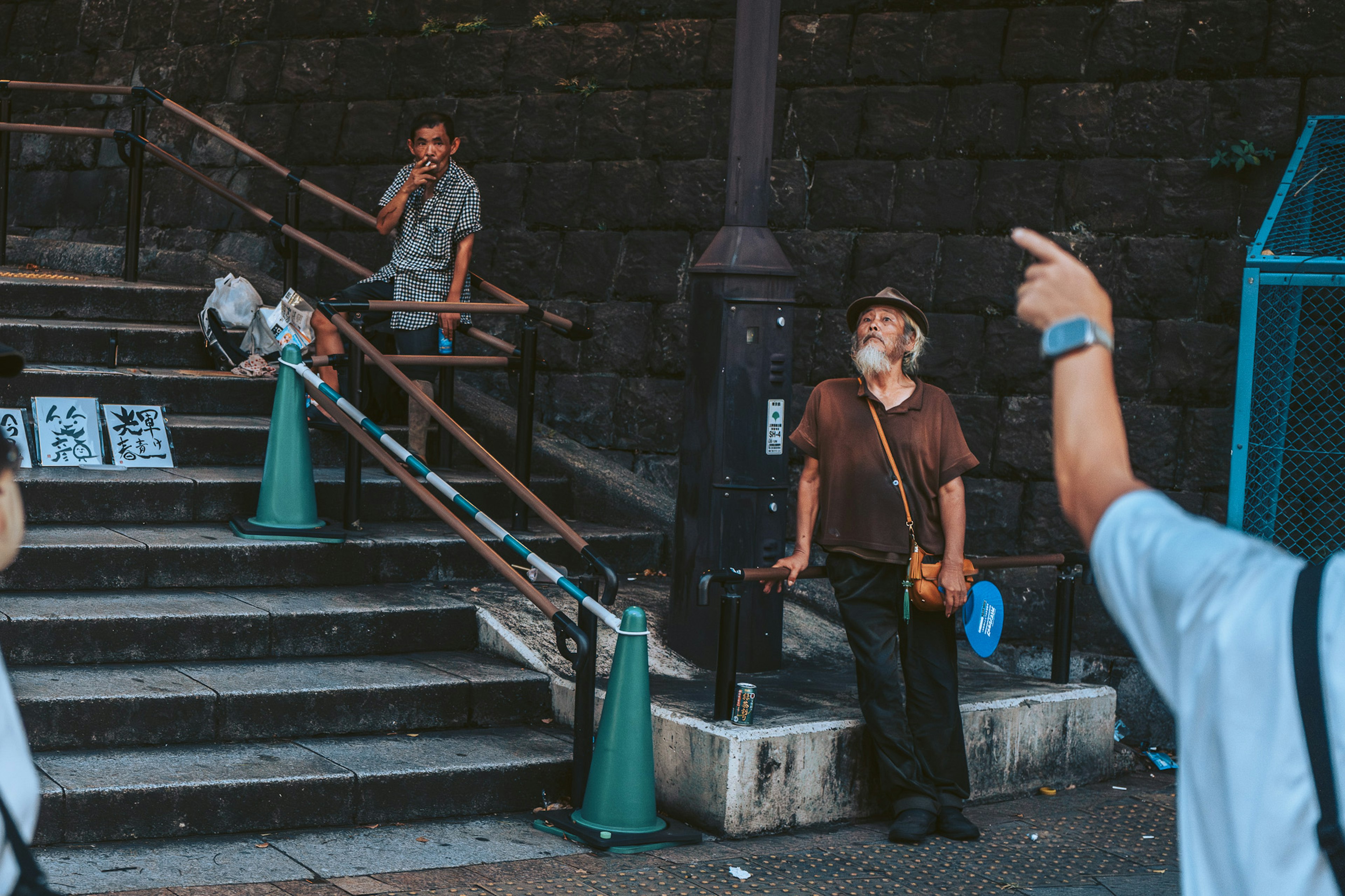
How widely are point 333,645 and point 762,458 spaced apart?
2.05 m

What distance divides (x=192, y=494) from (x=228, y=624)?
47.2 inches

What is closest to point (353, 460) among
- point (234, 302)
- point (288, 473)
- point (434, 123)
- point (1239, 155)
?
point (288, 473)

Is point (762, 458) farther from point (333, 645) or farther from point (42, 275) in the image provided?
point (42, 275)

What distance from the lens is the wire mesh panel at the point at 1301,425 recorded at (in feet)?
22.4

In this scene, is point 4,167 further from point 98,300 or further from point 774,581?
point 774,581

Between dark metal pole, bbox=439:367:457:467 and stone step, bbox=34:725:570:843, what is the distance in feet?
8.27

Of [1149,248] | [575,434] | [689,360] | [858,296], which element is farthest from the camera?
[575,434]

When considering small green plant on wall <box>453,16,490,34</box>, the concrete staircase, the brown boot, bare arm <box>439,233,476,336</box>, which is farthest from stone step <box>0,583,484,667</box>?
small green plant on wall <box>453,16,490,34</box>

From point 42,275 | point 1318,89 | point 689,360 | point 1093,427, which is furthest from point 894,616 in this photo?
point 42,275

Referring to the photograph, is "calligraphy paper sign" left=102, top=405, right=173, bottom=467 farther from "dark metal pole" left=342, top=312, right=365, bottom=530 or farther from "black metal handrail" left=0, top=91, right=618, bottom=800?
"dark metal pole" left=342, top=312, right=365, bottom=530

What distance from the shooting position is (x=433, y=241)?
25.4ft

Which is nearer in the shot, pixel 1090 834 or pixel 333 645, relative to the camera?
pixel 1090 834

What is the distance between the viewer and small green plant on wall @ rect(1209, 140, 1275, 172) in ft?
22.7

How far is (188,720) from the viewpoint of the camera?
5.28 meters
